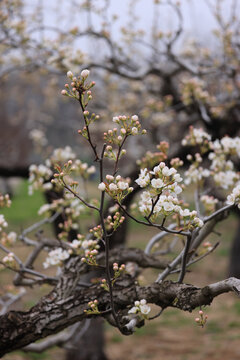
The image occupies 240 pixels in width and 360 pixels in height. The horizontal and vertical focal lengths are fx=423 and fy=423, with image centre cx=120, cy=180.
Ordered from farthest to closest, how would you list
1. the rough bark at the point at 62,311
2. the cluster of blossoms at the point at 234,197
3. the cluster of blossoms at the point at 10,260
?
the cluster of blossoms at the point at 10,260
the rough bark at the point at 62,311
the cluster of blossoms at the point at 234,197

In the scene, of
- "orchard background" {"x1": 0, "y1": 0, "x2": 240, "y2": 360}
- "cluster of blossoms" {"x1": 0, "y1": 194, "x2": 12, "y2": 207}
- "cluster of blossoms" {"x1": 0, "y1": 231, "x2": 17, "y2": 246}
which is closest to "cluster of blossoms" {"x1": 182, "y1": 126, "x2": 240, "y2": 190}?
"orchard background" {"x1": 0, "y1": 0, "x2": 240, "y2": 360}

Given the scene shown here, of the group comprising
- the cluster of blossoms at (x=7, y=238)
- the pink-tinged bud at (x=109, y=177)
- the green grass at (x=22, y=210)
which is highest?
the green grass at (x=22, y=210)

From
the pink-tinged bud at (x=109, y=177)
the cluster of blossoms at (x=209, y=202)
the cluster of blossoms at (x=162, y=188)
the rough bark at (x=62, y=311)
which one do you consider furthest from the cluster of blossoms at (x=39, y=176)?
the pink-tinged bud at (x=109, y=177)

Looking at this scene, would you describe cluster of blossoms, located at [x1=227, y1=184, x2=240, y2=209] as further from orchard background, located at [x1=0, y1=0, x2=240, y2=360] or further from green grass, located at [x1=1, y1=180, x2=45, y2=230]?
green grass, located at [x1=1, y1=180, x2=45, y2=230]

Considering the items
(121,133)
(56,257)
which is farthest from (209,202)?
(121,133)

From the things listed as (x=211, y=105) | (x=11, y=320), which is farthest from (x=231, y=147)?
(x=211, y=105)

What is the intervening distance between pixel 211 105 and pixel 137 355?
420 cm

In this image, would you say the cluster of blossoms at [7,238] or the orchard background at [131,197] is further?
the cluster of blossoms at [7,238]

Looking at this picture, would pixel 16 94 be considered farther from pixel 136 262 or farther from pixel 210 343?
pixel 136 262

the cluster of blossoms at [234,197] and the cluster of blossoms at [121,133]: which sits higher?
the cluster of blossoms at [121,133]

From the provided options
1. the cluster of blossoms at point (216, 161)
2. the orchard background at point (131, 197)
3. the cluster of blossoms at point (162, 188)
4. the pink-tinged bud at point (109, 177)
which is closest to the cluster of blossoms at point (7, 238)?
the orchard background at point (131, 197)

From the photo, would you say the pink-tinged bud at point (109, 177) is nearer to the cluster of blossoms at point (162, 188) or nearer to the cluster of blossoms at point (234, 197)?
the cluster of blossoms at point (162, 188)

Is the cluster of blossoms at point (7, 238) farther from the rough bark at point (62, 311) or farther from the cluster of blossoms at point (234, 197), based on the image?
the cluster of blossoms at point (234, 197)

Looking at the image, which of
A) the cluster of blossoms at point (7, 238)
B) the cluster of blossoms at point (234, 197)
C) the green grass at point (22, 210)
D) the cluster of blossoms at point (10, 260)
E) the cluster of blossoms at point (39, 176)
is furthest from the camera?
the green grass at point (22, 210)
